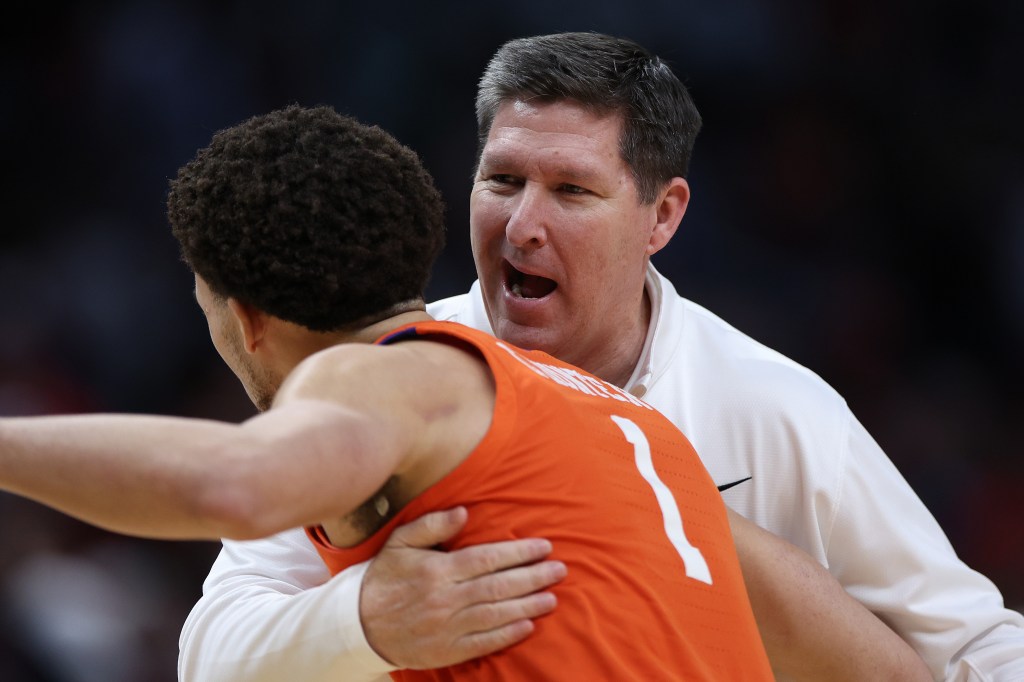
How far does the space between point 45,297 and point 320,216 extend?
3.44m

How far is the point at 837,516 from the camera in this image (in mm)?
2871

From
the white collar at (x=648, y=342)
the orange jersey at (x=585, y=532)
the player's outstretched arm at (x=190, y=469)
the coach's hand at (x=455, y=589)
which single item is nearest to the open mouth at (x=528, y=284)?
the white collar at (x=648, y=342)

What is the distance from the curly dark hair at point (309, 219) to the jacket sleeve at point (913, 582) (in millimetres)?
1402

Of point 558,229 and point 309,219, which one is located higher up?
point 309,219

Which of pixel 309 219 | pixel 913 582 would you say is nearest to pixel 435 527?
pixel 309 219

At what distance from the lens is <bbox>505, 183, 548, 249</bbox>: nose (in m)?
2.91

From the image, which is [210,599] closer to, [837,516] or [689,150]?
[837,516]

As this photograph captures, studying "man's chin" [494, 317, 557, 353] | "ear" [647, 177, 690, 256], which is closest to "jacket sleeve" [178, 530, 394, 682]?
"man's chin" [494, 317, 557, 353]

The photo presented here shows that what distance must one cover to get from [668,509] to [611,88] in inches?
56.8

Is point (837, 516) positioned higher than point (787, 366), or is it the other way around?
point (787, 366)

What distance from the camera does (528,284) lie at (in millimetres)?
3098

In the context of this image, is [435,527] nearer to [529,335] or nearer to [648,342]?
[529,335]

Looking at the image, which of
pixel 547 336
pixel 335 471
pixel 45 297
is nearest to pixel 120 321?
pixel 45 297

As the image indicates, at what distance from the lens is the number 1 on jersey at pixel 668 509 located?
6.02 feet
